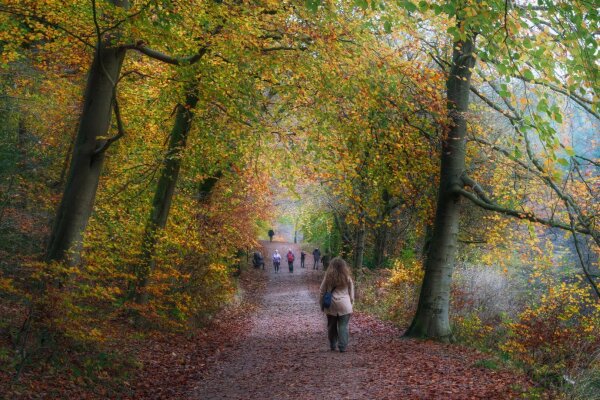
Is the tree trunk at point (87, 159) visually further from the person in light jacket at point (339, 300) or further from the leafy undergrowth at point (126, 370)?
the person in light jacket at point (339, 300)

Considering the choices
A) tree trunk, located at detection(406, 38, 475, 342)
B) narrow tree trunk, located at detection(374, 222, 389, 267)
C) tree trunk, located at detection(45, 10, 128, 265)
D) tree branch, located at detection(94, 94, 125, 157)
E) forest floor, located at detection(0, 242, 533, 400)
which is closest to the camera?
forest floor, located at detection(0, 242, 533, 400)

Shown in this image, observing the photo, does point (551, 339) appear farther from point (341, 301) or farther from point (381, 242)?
point (381, 242)

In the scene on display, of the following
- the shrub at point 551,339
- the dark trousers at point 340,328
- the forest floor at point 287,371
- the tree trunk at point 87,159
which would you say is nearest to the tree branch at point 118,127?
the tree trunk at point 87,159

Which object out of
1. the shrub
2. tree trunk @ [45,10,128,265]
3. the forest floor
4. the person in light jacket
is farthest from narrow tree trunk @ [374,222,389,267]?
tree trunk @ [45,10,128,265]

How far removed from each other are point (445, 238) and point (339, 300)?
263 centimetres

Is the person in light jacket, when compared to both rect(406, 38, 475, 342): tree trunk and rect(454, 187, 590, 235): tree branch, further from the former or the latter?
rect(454, 187, 590, 235): tree branch

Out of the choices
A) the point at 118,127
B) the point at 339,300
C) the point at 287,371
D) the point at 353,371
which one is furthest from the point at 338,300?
the point at 118,127

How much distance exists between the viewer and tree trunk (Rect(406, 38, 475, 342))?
1150 cm

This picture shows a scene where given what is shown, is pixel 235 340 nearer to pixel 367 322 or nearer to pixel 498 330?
pixel 367 322

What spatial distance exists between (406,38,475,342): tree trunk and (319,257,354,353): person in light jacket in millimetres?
1741

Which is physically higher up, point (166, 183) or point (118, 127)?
point (118, 127)

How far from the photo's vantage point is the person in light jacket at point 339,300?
10719 mm

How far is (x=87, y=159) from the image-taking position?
9117 mm

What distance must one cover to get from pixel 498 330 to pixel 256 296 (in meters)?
15.9
